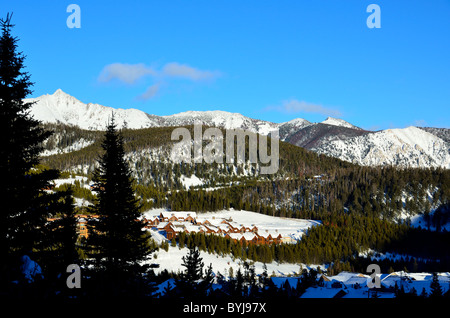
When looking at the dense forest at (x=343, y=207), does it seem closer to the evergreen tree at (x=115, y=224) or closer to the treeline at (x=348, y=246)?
the treeline at (x=348, y=246)

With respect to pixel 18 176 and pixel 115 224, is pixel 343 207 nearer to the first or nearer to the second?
pixel 115 224

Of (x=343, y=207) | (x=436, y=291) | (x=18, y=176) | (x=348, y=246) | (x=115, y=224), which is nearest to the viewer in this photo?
(x=18, y=176)

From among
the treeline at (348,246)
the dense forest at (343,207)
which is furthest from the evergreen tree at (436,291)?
the dense forest at (343,207)

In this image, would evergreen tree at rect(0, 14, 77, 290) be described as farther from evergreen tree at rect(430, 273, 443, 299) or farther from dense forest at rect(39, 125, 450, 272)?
dense forest at rect(39, 125, 450, 272)

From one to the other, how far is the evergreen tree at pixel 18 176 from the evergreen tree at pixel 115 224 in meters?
6.84

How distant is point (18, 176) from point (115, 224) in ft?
29.6

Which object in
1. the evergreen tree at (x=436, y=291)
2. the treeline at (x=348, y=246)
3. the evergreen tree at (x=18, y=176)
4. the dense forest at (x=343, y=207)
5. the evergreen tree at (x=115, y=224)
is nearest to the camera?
the evergreen tree at (x=436, y=291)

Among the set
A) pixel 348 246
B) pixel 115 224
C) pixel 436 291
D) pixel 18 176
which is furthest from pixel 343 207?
pixel 18 176

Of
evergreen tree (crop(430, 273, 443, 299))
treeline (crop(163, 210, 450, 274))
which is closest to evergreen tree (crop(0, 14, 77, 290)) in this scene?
evergreen tree (crop(430, 273, 443, 299))

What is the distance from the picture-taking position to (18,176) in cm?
1619

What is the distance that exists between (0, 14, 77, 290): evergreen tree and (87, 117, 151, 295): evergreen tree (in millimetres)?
6838

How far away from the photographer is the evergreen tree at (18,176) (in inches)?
618

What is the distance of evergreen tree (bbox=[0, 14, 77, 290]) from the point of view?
15.7 metres
